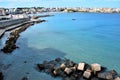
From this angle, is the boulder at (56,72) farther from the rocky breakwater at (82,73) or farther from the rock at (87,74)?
the rock at (87,74)

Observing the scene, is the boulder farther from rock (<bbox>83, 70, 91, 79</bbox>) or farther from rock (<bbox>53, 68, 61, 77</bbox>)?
rock (<bbox>83, 70, 91, 79</bbox>)

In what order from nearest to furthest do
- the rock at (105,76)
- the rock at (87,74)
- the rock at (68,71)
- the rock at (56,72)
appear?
the rock at (105,76)
the rock at (87,74)
the rock at (68,71)
the rock at (56,72)

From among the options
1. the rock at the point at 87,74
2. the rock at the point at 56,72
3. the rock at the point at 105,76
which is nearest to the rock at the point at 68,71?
the rock at the point at 56,72

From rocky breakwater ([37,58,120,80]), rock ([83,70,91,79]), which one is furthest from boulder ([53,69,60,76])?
rock ([83,70,91,79])

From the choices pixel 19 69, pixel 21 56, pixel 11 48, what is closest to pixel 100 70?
pixel 19 69

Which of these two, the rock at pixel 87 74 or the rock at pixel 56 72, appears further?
the rock at pixel 56 72

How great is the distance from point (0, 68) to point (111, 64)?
10.9m

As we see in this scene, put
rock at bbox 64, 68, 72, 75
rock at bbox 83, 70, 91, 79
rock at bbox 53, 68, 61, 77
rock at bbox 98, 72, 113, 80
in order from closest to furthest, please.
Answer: rock at bbox 98, 72, 113, 80, rock at bbox 83, 70, 91, 79, rock at bbox 64, 68, 72, 75, rock at bbox 53, 68, 61, 77

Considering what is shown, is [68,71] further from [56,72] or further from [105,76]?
[105,76]

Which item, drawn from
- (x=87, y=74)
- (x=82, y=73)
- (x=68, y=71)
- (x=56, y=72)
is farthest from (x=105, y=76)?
(x=56, y=72)

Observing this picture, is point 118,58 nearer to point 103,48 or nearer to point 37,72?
point 103,48

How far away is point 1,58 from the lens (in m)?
24.2

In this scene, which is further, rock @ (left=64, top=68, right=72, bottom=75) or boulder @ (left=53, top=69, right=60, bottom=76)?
boulder @ (left=53, top=69, right=60, bottom=76)

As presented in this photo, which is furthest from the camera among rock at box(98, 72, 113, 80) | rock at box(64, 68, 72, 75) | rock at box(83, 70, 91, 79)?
rock at box(64, 68, 72, 75)
